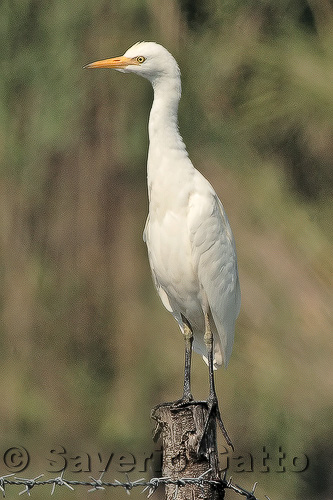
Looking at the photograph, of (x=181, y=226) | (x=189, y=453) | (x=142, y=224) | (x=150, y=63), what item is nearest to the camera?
(x=189, y=453)

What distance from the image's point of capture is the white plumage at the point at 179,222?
293 centimetres

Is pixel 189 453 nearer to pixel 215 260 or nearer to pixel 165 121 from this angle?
pixel 215 260

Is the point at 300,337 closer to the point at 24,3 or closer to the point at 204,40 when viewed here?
the point at 204,40

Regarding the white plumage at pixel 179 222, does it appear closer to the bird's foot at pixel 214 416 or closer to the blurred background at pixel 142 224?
the bird's foot at pixel 214 416

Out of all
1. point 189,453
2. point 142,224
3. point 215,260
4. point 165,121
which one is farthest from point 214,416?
point 142,224

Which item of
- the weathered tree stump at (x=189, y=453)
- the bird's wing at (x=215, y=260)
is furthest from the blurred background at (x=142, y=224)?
the weathered tree stump at (x=189, y=453)

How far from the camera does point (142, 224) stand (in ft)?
20.1

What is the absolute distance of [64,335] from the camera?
601cm

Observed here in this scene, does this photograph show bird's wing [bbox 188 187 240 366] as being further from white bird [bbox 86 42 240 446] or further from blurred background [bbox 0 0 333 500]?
blurred background [bbox 0 0 333 500]

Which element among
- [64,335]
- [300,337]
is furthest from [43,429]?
[300,337]

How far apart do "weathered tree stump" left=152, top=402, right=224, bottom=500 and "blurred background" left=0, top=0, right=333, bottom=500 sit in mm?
3370

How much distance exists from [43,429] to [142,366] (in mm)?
742

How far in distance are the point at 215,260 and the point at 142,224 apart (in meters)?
3.18

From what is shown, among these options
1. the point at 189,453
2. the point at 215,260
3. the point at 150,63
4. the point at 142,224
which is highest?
the point at 150,63
